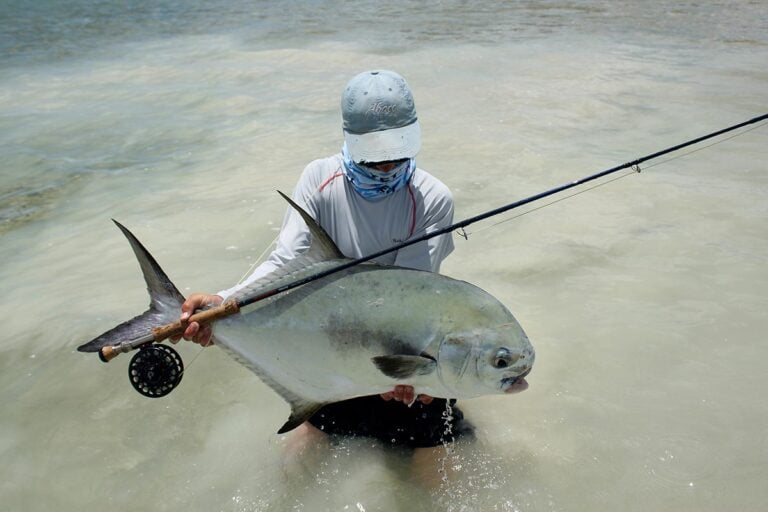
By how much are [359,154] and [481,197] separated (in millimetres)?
3034

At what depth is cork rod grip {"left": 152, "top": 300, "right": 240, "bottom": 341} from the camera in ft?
5.72

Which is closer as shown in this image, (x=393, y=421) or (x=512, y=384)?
(x=512, y=384)

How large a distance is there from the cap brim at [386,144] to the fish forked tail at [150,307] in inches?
27.1

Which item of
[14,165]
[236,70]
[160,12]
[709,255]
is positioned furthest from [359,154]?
[160,12]

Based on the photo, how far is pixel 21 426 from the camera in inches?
106

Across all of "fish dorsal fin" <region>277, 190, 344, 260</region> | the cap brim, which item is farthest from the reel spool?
the cap brim

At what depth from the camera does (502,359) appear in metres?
1.66

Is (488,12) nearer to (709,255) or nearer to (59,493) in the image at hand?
(709,255)

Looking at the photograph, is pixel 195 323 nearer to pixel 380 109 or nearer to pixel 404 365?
pixel 404 365

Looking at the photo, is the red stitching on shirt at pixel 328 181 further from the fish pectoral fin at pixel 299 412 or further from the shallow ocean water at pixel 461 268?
the shallow ocean water at pixel 461 268

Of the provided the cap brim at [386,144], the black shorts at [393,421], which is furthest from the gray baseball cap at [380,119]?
the black shorts at [393,421]

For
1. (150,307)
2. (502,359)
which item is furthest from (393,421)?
(150,307)

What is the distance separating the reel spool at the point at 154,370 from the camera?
182 centimetres

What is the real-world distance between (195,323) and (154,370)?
215mm
